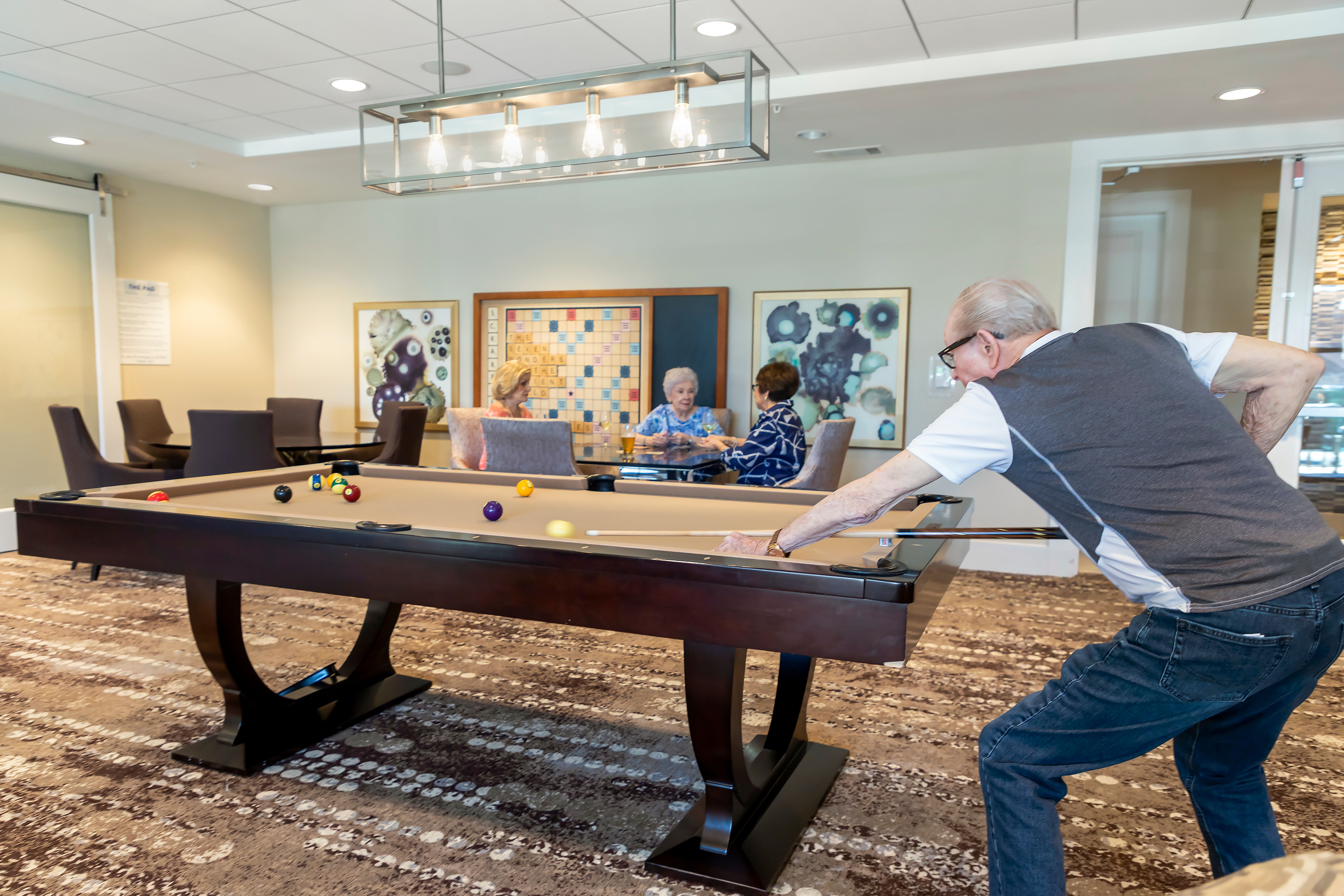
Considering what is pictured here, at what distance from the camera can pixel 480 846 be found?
80.8 inches

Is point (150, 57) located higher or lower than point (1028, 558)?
higher

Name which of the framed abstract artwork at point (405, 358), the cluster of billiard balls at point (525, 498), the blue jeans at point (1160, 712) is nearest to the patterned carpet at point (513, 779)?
the blue jeans at point (1160, 712)

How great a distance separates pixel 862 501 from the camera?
1.59 metres

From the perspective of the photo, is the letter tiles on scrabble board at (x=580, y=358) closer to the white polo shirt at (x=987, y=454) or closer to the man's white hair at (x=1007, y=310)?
the man's white hair at (x=1007, y=310)

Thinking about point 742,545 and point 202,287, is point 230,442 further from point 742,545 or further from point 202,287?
point 742,545

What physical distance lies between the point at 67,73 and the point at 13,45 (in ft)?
1.17

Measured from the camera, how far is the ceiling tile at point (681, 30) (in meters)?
3.35

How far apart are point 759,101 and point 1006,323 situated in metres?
1.62

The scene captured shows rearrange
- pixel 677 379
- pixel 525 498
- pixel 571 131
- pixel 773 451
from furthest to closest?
1. pixel 677 379
2. pixel 773 451
3. pixel 571 131
4. pixel 525 498

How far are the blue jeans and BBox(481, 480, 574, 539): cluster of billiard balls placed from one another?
105 centimetres

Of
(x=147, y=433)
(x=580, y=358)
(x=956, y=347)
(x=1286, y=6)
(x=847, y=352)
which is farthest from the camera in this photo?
(x=580, y=358)

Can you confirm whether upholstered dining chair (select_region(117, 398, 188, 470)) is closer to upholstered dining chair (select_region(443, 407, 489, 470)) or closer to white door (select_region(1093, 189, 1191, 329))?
upholstered dining chair (select_region(443, 407, 489, 470))

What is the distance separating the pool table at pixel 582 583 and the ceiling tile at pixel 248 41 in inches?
79.8

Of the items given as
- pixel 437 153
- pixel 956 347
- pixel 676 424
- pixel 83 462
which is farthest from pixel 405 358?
pixel 956 347
